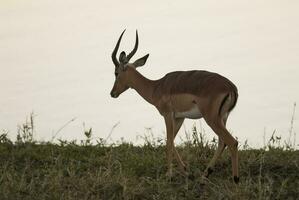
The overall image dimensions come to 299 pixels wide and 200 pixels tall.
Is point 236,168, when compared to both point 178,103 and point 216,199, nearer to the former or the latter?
point 216,199

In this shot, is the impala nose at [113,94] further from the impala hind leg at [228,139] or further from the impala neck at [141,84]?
the impala hind leg at [228,139]

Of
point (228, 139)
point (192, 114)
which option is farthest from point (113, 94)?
point (228, 139)

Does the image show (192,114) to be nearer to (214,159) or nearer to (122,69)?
(214,159)

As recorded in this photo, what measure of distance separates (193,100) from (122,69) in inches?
86.6

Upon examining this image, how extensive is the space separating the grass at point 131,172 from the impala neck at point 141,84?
2.55 feet

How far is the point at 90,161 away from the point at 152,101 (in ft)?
4.59

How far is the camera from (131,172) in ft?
29.0

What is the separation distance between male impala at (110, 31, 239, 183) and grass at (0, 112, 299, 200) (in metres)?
0.36

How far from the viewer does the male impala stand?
848 centimetres

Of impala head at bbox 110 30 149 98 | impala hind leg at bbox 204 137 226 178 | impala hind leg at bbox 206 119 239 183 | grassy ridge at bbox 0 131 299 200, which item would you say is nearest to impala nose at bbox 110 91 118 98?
impala head at bbox 110 30 149 98

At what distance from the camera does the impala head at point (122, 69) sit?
10664mm

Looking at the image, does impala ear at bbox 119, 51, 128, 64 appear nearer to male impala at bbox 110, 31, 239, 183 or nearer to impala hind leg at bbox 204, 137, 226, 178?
male impala at bbox 110, 31, 239, 183

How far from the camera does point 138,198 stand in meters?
7.84

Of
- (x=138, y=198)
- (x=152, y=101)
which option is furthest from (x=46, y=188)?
(x=152, y=101)
